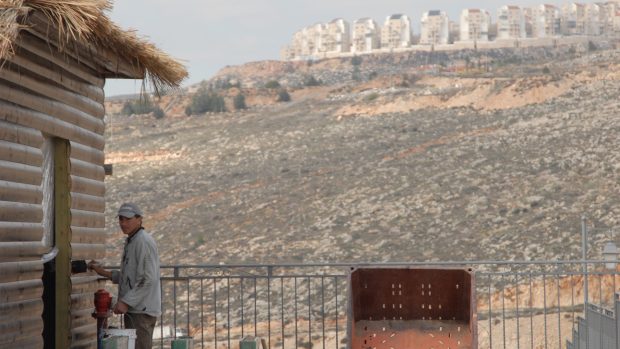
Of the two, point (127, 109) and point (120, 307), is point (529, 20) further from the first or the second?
point (120, 307)

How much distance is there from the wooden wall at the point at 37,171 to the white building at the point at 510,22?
128811 millimetres

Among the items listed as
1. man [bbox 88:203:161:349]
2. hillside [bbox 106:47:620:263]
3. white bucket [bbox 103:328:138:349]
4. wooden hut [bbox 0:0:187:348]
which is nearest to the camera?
wooden hut [bbox 0:0:187:348]

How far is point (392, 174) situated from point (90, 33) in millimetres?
38498

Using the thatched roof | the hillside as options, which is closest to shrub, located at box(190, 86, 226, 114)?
the hillside

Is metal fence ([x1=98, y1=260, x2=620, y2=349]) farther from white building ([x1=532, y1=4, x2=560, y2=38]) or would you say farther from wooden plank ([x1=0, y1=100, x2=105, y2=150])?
white building ([x1=532, y1=4, x2=560, y2=38])

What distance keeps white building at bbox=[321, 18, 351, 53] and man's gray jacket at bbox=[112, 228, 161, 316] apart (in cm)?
14086

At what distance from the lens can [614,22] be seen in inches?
5655

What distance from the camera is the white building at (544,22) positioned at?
140875 millimetres

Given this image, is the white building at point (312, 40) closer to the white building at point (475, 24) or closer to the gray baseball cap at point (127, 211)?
the white building at point (475, 24)

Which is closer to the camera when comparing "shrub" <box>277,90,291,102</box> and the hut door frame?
the hut door frame

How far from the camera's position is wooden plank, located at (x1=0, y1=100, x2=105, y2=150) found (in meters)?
9.83

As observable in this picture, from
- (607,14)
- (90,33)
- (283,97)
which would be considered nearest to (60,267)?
(90,33)

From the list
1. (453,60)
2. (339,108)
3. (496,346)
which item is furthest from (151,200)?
(453,60)

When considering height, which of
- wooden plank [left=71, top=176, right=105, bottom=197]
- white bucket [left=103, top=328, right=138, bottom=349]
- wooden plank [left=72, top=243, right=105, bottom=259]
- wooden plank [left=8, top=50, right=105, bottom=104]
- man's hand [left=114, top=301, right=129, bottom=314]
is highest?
wooden plank [left=8, top=50, right=105, bottom=104]
